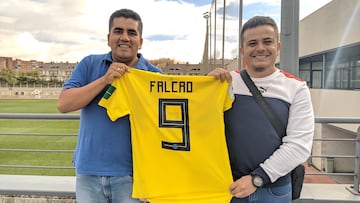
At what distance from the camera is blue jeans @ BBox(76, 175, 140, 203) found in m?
1.73

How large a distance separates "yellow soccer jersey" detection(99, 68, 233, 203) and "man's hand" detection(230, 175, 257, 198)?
0.24ft

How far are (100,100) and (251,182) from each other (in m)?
0.91

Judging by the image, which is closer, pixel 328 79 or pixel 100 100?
pixel 100 100

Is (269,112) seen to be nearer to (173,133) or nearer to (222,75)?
(222,75)

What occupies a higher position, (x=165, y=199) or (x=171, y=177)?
(x=171, y=177)

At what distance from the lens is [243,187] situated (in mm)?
1603

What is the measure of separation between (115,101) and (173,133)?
0.37 metres

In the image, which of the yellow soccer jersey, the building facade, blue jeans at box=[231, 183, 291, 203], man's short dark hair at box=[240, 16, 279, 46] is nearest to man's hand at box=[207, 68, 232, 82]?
the yellow soccer jersey

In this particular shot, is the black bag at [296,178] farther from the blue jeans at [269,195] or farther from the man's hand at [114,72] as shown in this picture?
the man's hand at [114,72]

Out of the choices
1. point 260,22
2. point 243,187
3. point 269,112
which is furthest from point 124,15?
point 243,187

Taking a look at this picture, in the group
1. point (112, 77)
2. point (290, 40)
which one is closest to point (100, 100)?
point (112, 77)

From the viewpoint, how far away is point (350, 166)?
51.6 ft

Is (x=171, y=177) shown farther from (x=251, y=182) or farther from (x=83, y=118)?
(x=83, y=118)

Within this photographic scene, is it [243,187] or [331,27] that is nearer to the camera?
[243,187]
